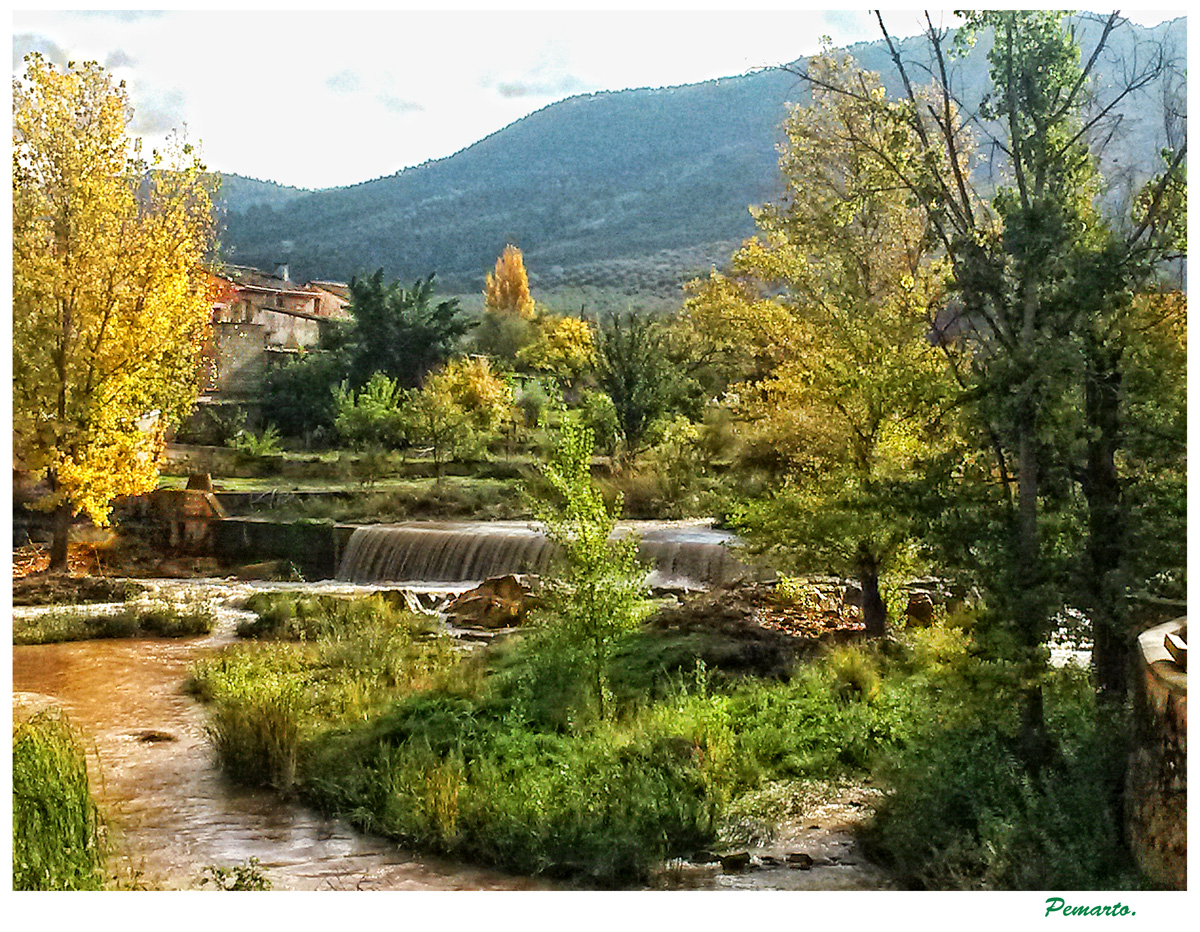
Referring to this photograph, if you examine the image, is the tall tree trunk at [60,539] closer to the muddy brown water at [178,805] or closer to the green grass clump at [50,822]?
the muddy brown water at [178,805]

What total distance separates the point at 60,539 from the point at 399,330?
2.75 metres

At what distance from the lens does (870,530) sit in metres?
6.38

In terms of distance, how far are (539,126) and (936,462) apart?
10.7 ft

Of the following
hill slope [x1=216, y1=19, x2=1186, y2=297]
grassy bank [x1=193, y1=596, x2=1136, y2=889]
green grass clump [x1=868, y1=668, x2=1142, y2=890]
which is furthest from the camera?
hill slope [x1=216, y1=19, x2=1186, y2=297]

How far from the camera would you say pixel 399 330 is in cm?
855

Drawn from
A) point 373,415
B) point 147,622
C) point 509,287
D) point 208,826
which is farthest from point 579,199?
point 208,826

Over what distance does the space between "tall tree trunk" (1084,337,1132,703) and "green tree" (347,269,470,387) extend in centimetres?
507

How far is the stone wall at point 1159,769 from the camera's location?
12.1ft

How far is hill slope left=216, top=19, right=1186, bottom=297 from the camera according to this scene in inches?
265

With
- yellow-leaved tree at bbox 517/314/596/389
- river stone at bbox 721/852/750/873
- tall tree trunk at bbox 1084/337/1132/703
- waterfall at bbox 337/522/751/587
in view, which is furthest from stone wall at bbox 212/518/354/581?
tall tree trunk at bbox 1084/337/1132/703

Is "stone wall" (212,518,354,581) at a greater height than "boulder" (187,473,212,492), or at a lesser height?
lesser

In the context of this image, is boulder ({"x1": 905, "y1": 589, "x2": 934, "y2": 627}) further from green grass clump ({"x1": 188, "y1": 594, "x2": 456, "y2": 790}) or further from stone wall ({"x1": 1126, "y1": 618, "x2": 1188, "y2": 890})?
stone wall ({"x1": 1126, "y1": 618, "x2": 1188, "y2": 890})
